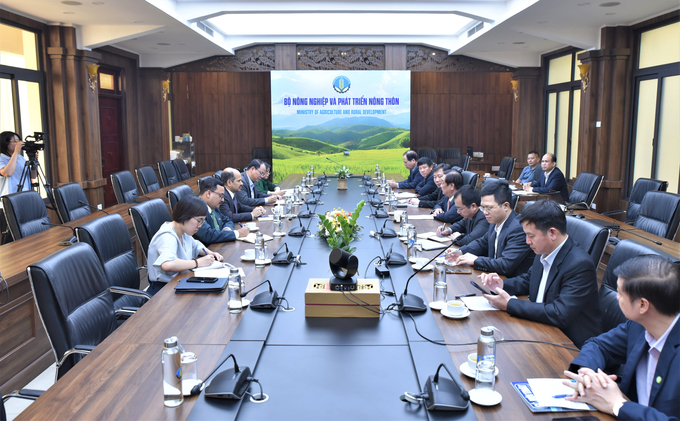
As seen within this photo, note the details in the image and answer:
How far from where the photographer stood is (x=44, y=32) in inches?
285

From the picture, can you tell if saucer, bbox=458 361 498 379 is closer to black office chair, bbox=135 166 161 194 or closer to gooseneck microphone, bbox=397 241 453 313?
gooseneck microphone, bbox=397 241 453 313

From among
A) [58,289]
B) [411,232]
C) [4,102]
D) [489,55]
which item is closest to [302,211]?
[411,232]

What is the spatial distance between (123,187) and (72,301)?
147 inches

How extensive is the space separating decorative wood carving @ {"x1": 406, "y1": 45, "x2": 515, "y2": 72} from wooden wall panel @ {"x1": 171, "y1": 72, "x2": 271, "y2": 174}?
345cm

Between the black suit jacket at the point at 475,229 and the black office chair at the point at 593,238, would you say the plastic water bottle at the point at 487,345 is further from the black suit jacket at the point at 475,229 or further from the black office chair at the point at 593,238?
the black suit jacket at the point at 475,229

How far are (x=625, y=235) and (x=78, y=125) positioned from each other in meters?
6.85

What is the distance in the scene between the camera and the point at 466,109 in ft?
41.6

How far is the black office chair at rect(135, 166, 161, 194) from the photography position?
6.65m

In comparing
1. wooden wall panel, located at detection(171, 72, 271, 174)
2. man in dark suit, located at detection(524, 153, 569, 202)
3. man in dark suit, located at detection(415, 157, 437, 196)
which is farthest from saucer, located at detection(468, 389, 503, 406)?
wooden wall panel, located at detection(171, 72, 271, 174)

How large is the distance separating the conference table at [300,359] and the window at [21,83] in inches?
208

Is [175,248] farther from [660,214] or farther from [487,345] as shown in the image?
[660,214]

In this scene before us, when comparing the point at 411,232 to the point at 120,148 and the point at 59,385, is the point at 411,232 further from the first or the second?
the point at 120,148

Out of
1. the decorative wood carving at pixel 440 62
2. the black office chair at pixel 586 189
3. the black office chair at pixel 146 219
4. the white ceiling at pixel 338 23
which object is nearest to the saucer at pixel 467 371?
the black office chair at pixel 146 219

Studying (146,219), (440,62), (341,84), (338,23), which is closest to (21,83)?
(146,219)
